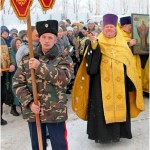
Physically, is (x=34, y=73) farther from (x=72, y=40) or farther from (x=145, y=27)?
(x=72, y=40)

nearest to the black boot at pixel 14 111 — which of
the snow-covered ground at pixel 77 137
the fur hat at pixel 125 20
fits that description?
the snow-covered ground at pixel 77 137

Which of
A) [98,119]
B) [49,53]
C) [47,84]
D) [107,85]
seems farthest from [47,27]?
[98,119]

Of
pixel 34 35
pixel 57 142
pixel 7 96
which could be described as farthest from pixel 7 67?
pixel 57 142

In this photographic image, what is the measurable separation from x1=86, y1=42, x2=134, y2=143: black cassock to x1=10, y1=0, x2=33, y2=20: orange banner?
1340 mm

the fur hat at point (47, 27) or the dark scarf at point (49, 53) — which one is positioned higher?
the fur hat at point (47, 27)

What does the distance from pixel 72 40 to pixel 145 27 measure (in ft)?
8.92

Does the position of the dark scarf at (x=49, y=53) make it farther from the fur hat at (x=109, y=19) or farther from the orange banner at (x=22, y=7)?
the fur hat at (x=109, y=19)

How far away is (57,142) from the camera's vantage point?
3242 mm

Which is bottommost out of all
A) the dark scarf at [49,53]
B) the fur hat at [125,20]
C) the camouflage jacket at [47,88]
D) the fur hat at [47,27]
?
the camouflage jacket at [47,88]

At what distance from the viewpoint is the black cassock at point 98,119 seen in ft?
14.1

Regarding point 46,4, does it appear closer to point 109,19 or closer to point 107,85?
point 109,19

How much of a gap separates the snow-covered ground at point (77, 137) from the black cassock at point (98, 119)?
111mm

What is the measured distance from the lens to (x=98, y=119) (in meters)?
4.34

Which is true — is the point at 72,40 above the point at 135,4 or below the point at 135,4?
below
